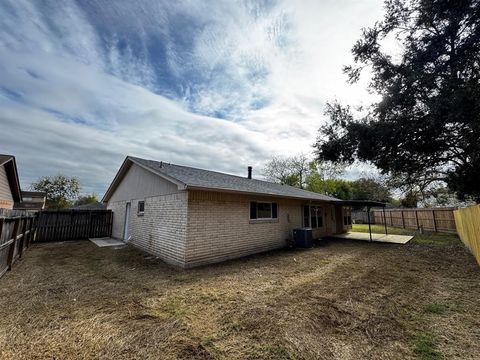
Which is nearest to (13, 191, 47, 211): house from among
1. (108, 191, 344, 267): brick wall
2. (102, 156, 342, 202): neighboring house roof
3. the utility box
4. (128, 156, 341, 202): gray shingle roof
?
(102, 156, 342, 202): neighboring house roof

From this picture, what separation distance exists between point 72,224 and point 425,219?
26060 mm

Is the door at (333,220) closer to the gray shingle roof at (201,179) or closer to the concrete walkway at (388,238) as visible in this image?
the concrete walkway at (388,238)

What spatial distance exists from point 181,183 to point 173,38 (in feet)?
17.4

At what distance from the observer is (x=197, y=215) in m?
7.43

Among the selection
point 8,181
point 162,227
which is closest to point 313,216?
point 162,227

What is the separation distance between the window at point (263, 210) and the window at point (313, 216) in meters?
3.09

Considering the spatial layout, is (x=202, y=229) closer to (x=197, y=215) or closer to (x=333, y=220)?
(x=197, y=215)

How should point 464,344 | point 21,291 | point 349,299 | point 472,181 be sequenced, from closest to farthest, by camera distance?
point 464,344
point 349,299
point 21,291
point 472,181

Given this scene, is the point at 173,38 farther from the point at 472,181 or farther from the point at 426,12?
the point at 472,181

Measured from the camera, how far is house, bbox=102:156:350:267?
24.2 feet

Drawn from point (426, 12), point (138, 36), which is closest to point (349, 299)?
point (138, 36)

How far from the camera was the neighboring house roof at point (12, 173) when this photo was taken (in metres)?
13.8

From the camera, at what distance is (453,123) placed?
831 centimetres

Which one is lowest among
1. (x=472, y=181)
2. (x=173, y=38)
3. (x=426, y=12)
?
(x=472, y=181)
